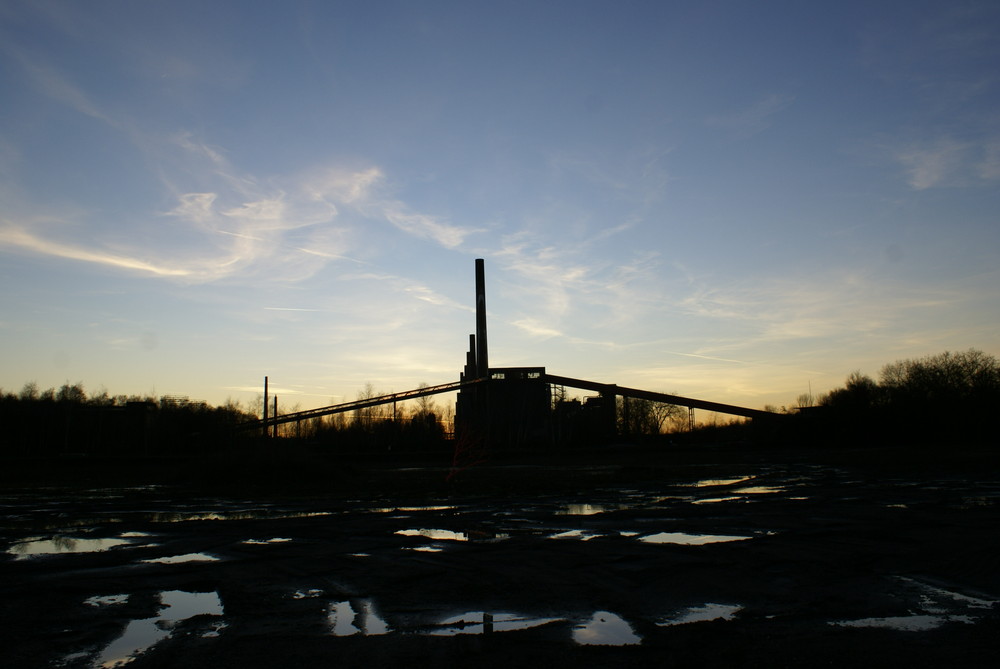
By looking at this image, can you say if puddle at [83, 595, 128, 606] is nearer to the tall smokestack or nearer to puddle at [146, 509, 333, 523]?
puddle at [146, 509, 333, 523]

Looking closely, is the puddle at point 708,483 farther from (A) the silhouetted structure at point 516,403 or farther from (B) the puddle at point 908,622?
(A) the silhouetted structure at point 516,403

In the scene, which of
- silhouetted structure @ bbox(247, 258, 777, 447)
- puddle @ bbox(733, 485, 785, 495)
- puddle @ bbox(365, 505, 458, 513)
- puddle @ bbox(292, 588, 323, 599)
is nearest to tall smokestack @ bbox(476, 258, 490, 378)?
silhouetted structure @ bbox(247, 258, 777, 447)

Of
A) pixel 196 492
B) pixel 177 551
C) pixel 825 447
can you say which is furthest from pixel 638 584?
pixel 825 447

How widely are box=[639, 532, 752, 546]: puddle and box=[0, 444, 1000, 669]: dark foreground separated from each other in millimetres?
67

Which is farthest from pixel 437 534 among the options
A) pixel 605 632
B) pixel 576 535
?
pixel 605 632

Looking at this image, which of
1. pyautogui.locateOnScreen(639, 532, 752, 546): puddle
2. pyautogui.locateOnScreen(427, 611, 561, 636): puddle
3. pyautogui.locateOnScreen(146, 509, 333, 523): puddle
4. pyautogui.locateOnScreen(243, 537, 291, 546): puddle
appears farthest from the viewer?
pyautogui.locateOnScreen(146, 509, 333, 523): puddle

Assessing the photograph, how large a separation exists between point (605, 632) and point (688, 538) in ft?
16.1

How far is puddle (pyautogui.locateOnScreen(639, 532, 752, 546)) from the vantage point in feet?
28.7

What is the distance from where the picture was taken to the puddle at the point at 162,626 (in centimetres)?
425

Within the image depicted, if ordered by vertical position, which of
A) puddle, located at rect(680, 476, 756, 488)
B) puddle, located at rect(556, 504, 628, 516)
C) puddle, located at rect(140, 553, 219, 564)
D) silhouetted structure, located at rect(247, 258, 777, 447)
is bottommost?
puddle, located at rect(680, 476, 756, 488)

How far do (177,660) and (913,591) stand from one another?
18.2ft

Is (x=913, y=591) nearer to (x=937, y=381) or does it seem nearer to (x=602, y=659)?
(x=602, y=659)

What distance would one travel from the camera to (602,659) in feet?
13.1

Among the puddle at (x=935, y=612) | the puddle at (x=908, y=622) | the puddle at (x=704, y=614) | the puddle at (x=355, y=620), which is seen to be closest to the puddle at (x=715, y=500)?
the puddle at (x=935, y=612)
